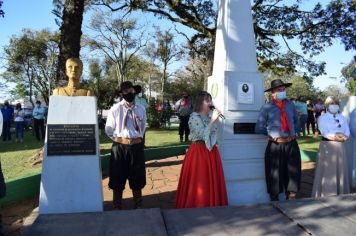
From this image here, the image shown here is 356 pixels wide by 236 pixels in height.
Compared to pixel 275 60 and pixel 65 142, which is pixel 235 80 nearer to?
pixel 65 142

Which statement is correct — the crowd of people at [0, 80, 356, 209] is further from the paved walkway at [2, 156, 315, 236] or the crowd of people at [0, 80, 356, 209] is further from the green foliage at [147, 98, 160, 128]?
the green foliage at [147, 98, 160, 128]

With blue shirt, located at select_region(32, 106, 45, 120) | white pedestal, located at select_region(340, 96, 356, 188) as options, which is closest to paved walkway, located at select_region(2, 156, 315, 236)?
white pedestal, located at select_region(340, 96, 356, 188)

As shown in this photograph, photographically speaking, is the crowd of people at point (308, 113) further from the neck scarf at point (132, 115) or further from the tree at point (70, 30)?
the neck scarf at point (132, 115)

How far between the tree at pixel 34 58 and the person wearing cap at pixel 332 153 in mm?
36497

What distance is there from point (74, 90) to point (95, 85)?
141 ft

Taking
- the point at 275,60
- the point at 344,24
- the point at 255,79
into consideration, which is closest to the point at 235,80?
the point at 255,79

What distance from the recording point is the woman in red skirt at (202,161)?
5.38 m

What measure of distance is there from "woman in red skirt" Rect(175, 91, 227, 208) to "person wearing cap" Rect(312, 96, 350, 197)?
1885 millimetres

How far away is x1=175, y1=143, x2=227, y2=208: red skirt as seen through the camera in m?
5.39

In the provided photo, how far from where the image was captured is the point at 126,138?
5.44 meters

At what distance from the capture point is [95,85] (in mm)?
47250

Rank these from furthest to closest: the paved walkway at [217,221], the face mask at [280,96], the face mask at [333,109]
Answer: the face mask at [333,109] < the face mask at [280,96] < the paved walkway at [217,221]

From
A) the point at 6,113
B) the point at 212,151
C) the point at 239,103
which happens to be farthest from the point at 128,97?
the point at 6,113

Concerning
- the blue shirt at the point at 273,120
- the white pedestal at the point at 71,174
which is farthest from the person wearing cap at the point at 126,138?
the blue shirt at the point at 273,120
